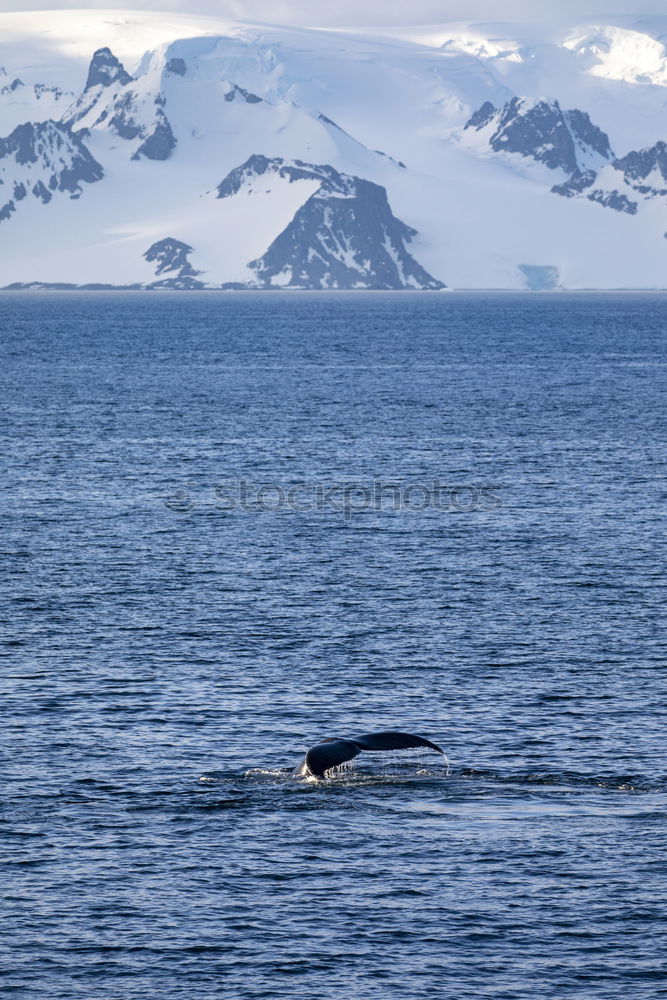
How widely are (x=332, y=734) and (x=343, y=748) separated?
4.46 metres

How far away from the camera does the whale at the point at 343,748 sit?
4712cm

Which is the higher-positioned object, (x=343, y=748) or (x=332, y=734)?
(x=343, y=748)

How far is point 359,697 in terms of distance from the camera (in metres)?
55.6

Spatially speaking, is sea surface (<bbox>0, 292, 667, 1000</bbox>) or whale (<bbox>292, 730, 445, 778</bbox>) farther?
whale (<bbox>292, 730, 445, 778</bbox>)

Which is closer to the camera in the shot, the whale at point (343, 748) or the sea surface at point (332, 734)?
the sea surface at point (332, 734)

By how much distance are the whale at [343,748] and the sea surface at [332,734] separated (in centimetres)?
57

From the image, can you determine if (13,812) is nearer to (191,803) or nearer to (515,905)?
(191,803)

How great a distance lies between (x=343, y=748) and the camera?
47.1m

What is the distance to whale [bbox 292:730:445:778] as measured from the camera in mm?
47125

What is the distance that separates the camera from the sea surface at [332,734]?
37.8 metres

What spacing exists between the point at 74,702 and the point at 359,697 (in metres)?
9.94

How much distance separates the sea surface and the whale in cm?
57

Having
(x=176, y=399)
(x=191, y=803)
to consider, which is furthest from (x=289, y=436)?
(x=191, y=803)

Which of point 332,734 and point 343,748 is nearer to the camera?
point 343,748
